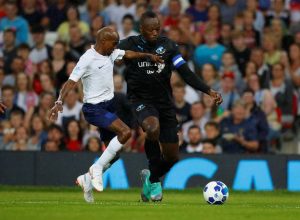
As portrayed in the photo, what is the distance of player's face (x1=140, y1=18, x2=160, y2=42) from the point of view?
48.6 ft

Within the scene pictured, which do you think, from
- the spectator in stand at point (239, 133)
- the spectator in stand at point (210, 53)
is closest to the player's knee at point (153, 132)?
the spectator in stand at point (239, 133)

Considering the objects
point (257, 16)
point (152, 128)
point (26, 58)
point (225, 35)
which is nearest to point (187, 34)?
point (225, 35)

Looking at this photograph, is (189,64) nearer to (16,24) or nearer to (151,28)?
(16,24)

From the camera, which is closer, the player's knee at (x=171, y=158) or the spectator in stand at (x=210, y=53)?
the player's knee at (x=171, y=158)

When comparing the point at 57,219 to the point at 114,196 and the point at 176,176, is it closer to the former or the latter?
the point at 114,196

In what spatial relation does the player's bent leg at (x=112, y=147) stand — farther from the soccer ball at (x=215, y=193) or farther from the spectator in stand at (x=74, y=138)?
the spectator in stand at (x=74, y=138)

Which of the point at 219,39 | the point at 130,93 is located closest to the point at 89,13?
the point at 219,39

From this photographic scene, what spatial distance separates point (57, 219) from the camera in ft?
38.2

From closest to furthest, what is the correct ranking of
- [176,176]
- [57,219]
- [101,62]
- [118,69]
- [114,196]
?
1. [57,219]
2. [101,62]
3. [114,196]
4. [176,176]
5. [118,69]

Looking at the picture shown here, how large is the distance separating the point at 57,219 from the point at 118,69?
11.6m

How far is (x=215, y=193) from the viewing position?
14.4m

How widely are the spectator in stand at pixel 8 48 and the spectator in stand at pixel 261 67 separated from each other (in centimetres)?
578

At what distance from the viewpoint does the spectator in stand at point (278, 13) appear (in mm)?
23495

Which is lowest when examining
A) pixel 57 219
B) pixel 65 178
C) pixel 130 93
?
pixel 65 178
